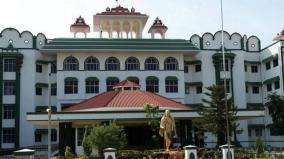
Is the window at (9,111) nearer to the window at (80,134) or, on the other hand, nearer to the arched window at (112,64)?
the window at (80,134)

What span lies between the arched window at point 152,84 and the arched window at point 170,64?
6.10 ft

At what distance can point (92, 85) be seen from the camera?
175 ft

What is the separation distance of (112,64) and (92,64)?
222 centimetres

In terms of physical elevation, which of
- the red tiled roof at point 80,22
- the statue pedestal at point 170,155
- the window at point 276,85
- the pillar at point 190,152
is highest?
the red tiled roof at point 80,22

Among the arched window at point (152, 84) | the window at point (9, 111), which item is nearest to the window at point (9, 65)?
the window at point (9, 111)

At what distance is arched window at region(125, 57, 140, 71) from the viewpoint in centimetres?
5428

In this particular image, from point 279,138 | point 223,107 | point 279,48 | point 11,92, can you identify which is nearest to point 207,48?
point 279,48

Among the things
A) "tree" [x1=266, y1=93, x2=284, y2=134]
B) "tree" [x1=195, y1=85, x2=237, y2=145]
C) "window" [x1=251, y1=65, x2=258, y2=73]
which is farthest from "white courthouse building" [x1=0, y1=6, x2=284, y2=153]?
"tree" [x1=195, y1=85, x2=237, y2=145]

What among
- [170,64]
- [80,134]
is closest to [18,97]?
[80,134]

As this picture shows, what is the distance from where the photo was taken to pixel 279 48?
5538cm

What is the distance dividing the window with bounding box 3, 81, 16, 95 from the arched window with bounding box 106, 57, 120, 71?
10.5 meters

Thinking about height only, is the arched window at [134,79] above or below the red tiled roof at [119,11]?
below

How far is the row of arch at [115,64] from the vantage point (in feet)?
175

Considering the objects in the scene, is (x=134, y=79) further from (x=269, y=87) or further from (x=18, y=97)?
(x=269, y=87)
